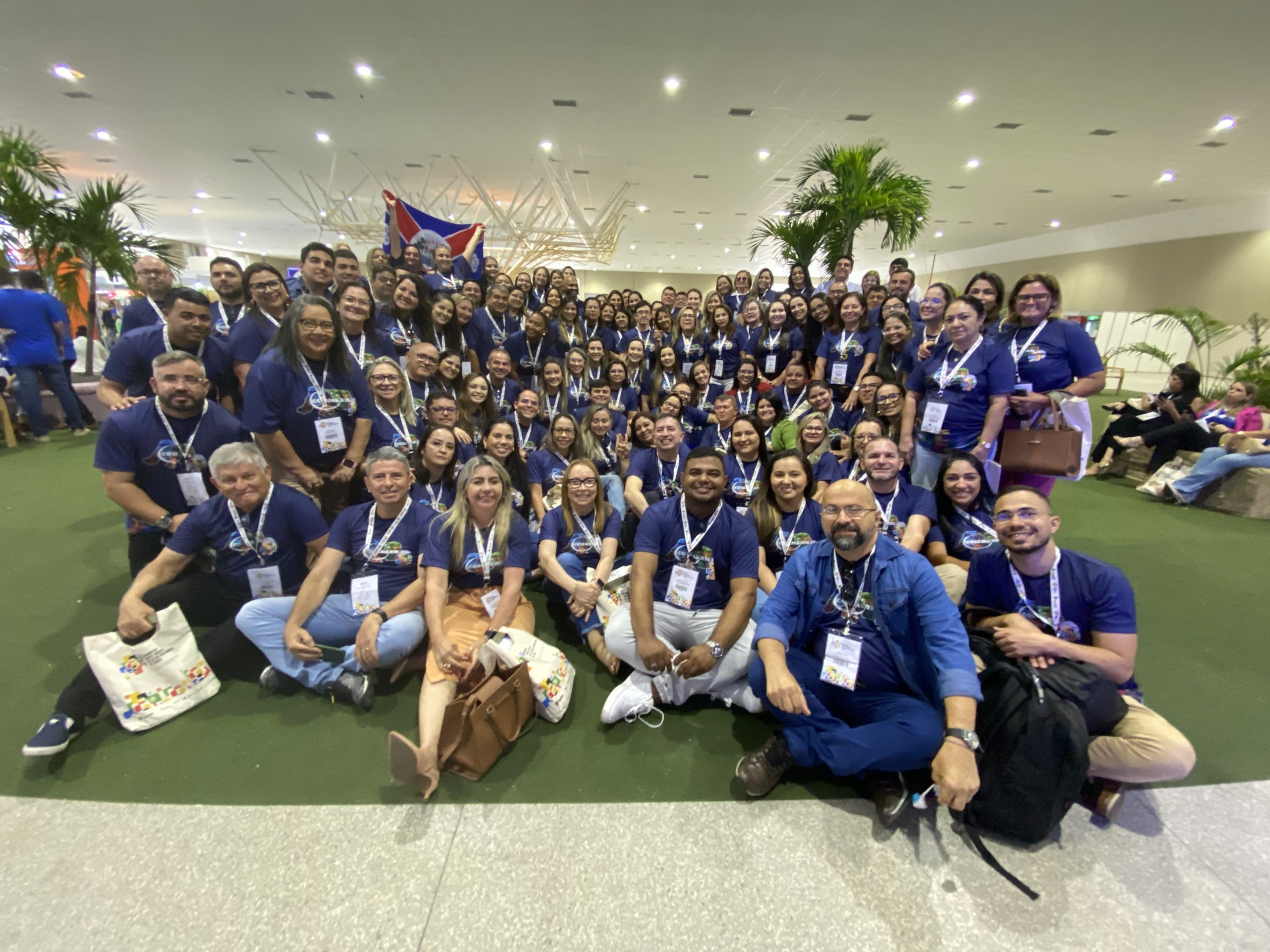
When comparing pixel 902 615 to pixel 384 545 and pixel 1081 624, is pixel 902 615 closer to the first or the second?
pixel 1081 624

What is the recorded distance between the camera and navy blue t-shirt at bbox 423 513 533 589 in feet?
7.77

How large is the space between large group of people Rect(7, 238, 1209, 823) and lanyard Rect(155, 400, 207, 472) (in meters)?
0.01

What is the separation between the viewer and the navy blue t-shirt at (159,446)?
92.1 inches

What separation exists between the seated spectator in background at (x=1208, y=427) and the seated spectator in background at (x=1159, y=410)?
9cm

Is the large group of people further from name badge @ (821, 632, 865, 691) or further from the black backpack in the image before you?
the black backpack

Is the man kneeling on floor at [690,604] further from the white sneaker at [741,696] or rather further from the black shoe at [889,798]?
the black shoe at [889,798]

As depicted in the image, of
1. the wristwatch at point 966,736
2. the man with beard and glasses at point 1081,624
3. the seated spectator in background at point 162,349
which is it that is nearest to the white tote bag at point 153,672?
the seated spectator in background at point 162,349

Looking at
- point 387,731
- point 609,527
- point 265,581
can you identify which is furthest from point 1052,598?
point 265,581

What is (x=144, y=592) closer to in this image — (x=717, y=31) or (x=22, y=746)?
(x=22, y=746)

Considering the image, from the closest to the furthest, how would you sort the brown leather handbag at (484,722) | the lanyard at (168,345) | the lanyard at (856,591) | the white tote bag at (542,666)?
the brown leather handbag at (484,722)
the lanyard at (856,591)
the white tote bag at (542,666)
the lanyard at (168,345)

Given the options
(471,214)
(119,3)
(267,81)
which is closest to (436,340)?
(119,3)

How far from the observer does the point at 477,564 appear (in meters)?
2.47

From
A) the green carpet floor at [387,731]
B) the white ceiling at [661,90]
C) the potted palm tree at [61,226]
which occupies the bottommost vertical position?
the green carpet floor at [387,731]

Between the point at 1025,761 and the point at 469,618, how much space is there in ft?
7.20
